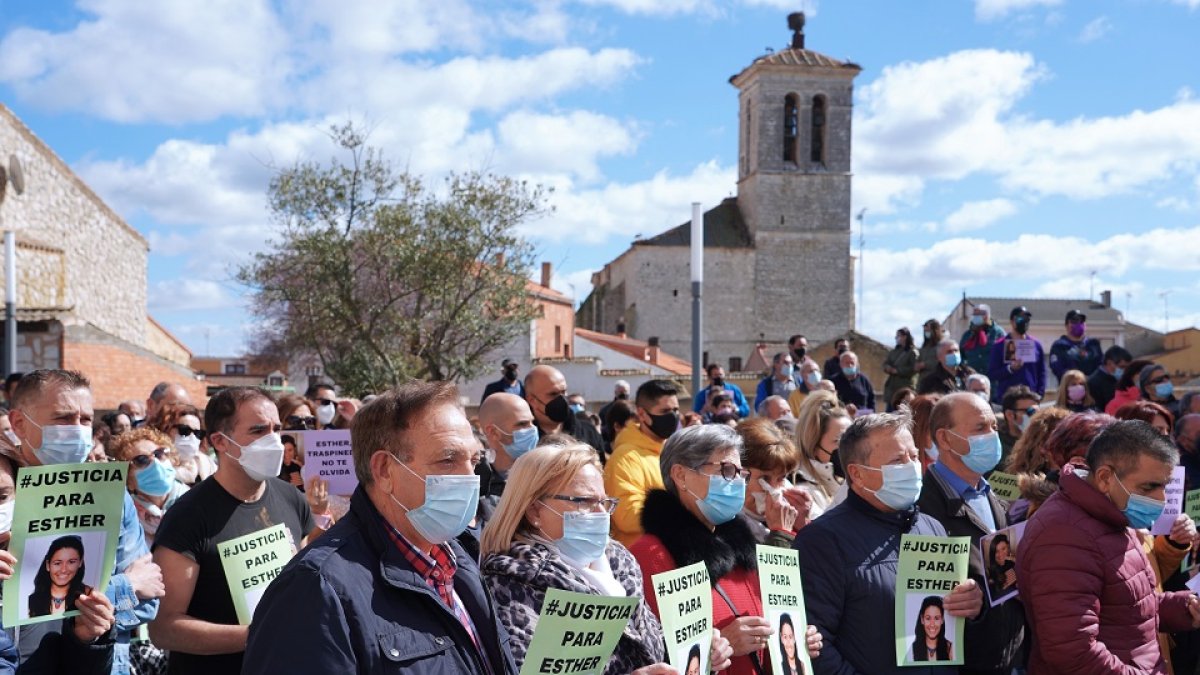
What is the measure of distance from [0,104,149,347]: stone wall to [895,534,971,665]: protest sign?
89.1 ft

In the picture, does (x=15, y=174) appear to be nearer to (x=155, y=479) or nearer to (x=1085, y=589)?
(x=155, y=479)

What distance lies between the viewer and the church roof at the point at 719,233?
66.2 meters

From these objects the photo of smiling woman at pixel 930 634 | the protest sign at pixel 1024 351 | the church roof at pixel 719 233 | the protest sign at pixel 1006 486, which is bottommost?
the photo of smiling woman at pixel 930 634

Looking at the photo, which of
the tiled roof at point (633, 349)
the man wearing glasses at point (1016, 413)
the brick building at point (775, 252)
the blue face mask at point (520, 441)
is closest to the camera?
the blue face mask at point (520, 441)

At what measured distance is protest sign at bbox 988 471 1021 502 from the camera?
6090 mm

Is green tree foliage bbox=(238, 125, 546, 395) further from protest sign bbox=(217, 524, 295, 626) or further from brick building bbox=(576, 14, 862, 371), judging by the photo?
brick building bbox=(576, 14, 862, 371)

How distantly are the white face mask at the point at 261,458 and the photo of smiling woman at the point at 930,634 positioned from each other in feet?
9.45

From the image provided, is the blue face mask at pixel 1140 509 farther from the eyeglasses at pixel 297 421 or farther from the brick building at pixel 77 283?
the brick building at pixel 77 283

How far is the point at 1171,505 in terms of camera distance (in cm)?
595

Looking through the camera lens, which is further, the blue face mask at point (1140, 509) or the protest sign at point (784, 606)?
the blue face mask at point (1140, 509)

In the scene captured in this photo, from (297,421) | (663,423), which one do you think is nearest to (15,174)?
(297,421)

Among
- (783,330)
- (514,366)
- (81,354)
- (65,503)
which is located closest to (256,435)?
(65,503)

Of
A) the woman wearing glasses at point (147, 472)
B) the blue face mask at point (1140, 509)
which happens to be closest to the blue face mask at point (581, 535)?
the blue face mask at point (1140, 509)

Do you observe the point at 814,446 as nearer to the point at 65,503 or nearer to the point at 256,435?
the point at 256,435
